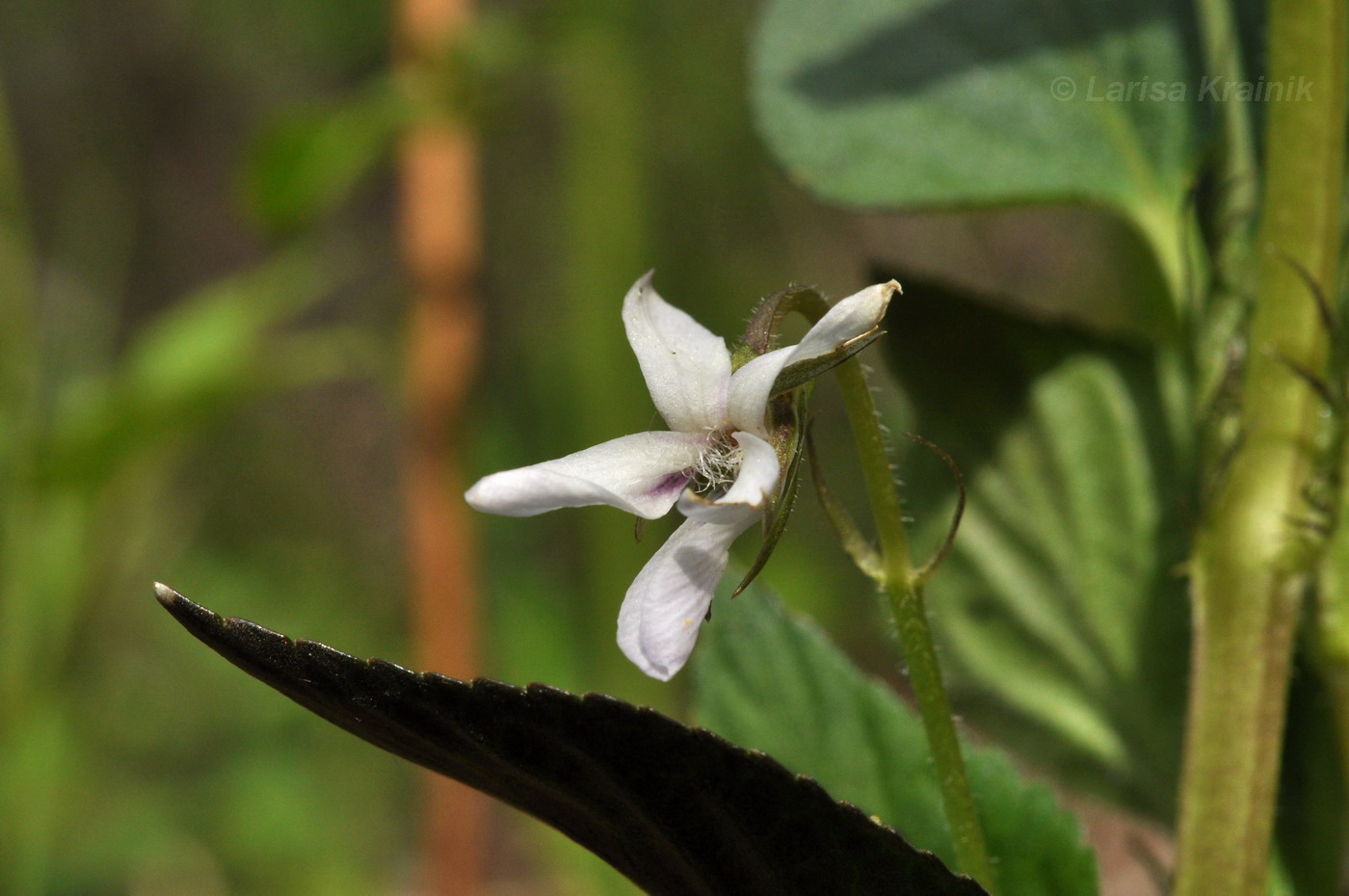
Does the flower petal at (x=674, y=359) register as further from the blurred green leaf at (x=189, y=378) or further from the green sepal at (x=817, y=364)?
the blurred green leaf at (x=189, y=378)

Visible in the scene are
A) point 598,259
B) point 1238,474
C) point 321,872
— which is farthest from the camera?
point 321,872

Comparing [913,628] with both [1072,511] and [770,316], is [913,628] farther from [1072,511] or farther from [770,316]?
[1072,511]

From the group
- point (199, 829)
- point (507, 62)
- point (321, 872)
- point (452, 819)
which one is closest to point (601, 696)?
point (452, 819)

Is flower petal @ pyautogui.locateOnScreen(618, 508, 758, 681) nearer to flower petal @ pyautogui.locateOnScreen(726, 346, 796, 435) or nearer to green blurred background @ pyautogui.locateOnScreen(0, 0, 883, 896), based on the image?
flower petal @ pyautogui.locateOnScreen(726, 346, 796, 435)

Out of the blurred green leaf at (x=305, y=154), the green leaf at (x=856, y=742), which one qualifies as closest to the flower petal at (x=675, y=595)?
the green leaf at (x=856, y=742)

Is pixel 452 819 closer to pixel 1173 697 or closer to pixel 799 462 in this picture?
pixel 1173 697
